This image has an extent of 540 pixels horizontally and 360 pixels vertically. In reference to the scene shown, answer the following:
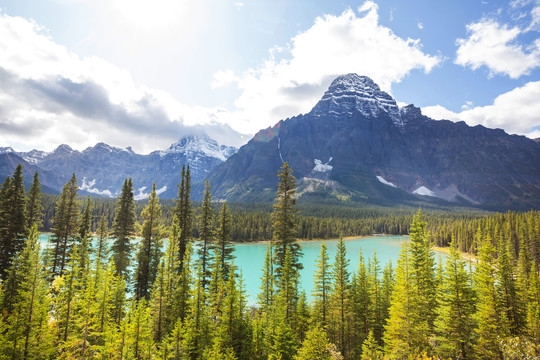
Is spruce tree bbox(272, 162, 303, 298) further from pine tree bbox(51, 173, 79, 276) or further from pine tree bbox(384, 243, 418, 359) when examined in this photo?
pine tree bbox(51, 173, 79, 276)

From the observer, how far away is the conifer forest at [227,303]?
16359mm

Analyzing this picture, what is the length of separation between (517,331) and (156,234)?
3677cm

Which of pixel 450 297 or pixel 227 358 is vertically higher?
pixel 450 297

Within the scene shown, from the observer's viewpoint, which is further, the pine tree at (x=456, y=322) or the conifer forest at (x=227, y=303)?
the pine tree at (x=456, y=322)

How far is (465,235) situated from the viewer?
10588 centimetres

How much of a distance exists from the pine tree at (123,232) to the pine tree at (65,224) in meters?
7.43

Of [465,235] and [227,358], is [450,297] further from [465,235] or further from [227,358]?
[465,235]

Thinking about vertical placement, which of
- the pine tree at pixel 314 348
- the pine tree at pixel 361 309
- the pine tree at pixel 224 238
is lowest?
the pine tree at pixel 361 309

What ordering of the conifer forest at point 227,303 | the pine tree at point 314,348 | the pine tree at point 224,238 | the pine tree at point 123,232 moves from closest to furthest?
the pine tree at point 314,348
the conifer forest at point 227,303
the pine tree at point 224,238
the pine tree at point 123,232

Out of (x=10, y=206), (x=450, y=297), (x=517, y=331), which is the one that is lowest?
(x=517, y=331)

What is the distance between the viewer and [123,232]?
3316cm

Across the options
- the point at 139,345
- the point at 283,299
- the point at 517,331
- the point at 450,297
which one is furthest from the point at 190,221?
the point at 517,331

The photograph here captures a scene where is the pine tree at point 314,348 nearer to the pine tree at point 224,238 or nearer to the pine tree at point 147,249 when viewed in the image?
the pine tree at point 224,238

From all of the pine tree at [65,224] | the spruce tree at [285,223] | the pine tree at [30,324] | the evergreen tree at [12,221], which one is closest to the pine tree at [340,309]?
the spruce tree at [285,223]
